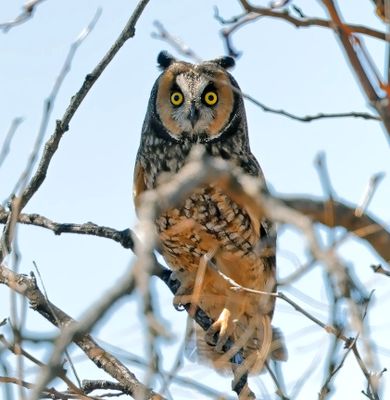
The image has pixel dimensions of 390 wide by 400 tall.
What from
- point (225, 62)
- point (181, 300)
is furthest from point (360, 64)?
point (225, 62)

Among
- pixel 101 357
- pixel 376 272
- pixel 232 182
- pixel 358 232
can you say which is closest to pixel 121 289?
pixel 232 182

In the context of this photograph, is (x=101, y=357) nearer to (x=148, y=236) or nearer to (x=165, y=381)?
(x=165, y=381)

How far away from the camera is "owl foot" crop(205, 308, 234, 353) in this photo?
4.93 m

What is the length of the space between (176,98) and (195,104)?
20 centimetres

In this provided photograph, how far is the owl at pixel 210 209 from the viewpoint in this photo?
16.2 feet

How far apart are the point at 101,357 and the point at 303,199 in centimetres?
209

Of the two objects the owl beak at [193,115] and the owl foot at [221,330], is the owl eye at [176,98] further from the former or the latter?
the owl foot at [221,330]

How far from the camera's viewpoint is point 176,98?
5.34 m

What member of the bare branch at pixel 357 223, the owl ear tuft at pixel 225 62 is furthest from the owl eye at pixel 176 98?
the bare branch at pixel 357 223

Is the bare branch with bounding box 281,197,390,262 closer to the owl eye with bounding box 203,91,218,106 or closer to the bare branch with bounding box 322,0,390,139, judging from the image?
the bare branch with bounding box 322,0,390,139

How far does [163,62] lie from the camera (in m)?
5.79

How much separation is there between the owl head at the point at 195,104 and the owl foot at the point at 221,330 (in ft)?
3.65

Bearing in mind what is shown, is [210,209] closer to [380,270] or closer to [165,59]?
[165,59]

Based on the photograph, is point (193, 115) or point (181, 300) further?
point (193, 115)
